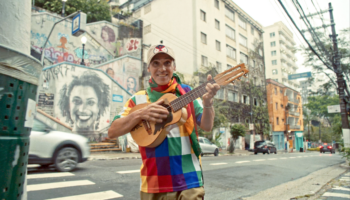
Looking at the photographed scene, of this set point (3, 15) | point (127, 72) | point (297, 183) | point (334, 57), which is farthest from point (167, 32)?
point (3, 15)

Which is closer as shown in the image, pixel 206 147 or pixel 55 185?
pixel 55 185

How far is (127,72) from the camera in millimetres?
23297

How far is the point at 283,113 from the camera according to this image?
4578 centimetres

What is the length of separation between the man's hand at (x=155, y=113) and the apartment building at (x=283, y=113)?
43.0 m

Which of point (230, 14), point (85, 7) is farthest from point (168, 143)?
point (230, 14)

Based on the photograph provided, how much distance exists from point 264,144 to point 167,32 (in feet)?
54.9

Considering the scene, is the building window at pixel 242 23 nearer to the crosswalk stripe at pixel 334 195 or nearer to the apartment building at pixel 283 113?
the apartment building at pixel 283 113

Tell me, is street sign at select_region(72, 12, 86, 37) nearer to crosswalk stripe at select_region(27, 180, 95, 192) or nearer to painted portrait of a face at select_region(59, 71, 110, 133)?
painted portrait of a face at select_region(59, 71, 110, 133)

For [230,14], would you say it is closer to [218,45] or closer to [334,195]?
[218,45]

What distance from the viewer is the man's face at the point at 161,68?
1.97 m

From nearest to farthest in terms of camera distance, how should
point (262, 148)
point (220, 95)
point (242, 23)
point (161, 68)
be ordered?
point (161, 68) → point (262, 148) → point (220, 95) → point (242, 23)

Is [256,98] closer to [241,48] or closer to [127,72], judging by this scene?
[241,48]

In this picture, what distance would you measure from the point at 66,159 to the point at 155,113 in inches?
248

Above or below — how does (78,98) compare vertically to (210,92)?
above
